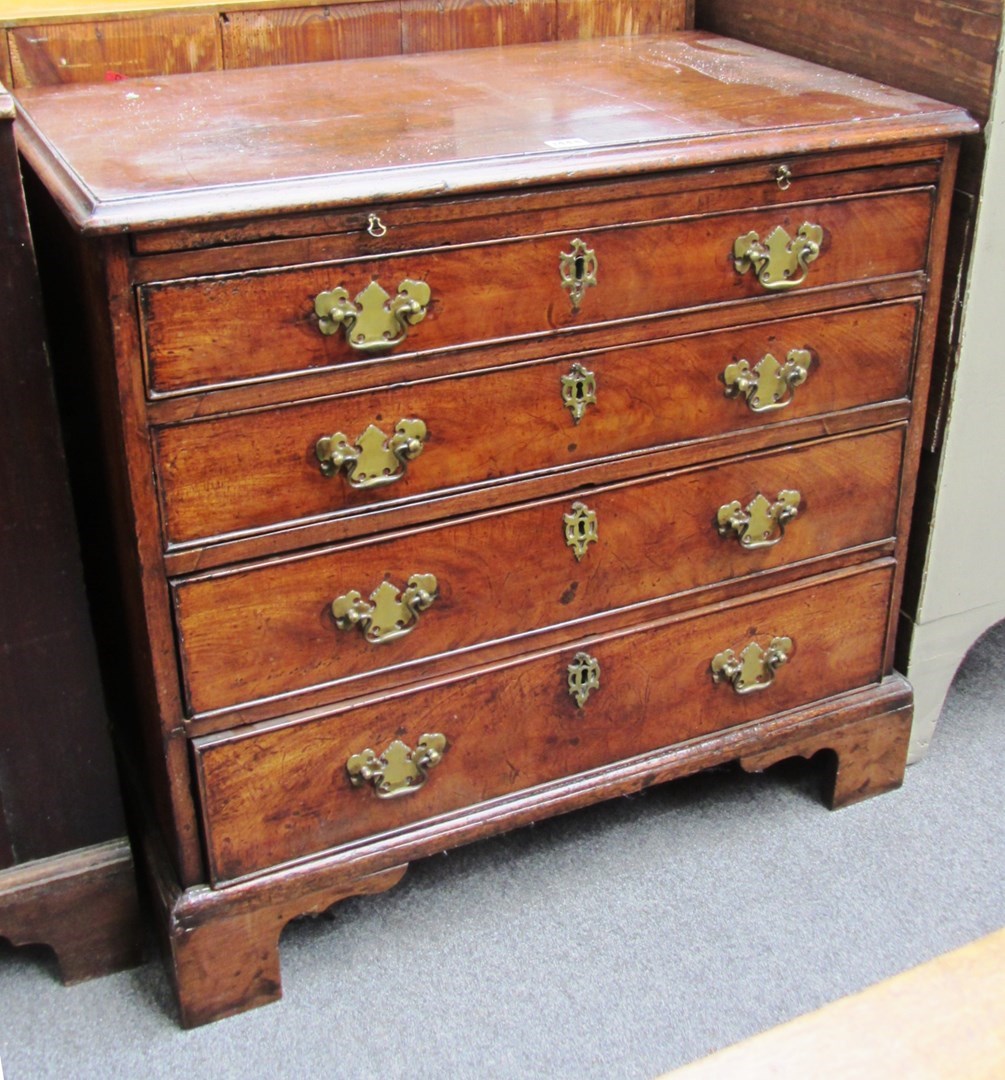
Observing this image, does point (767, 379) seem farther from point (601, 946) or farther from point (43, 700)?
point (43, 700)

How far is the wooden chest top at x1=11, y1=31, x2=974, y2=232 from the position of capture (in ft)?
4.75

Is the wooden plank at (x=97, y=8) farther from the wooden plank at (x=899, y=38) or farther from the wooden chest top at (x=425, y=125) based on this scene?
the wooden plank at (x=899, y=38)

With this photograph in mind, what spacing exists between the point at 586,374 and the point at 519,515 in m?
0.19

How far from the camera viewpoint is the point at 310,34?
200 centimetres

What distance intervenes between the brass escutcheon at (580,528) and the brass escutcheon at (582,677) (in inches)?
5.8

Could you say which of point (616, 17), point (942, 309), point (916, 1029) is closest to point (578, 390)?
point (942, 309)

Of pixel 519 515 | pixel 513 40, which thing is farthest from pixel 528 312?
pixel 513 40

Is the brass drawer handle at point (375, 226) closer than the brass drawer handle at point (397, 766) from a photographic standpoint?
Yes

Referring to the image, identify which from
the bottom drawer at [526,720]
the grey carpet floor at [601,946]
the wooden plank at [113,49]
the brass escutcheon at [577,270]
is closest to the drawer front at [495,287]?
the brass escutcheon at [577,270]

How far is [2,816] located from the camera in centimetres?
172

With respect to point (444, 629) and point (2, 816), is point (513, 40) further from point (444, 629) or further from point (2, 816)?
point (2, 816)

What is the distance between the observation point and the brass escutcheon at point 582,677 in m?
1.84

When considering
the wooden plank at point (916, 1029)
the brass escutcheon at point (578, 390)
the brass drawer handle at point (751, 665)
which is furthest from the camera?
the brass drawer handle at point (751, 665)

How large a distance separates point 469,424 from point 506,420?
1.9 inches
